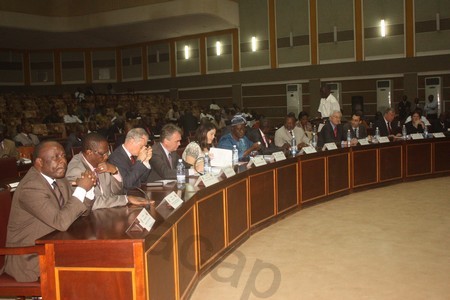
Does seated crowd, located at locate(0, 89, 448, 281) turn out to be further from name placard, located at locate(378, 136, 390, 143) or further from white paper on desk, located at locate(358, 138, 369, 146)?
name placard, located at locate(378, 136, 390, 143)

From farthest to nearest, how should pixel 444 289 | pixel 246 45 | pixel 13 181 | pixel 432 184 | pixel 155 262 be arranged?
1. pixel 246 45
2. pixel 432 184
3. pixel 13 181
4. pixel 444 289
5. pixel 155 262

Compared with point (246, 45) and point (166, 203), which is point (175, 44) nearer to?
point (246, 45)

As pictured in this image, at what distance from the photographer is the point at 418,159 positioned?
8.27 metres

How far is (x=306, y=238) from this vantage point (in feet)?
16.8

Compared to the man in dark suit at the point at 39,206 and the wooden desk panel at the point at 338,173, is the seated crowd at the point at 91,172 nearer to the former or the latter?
the man in dark suit at the point at 39,206

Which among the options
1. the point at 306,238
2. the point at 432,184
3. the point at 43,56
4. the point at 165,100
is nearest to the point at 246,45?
the point at 165,100

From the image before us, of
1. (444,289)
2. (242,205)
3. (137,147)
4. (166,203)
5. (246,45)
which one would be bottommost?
(444,289)

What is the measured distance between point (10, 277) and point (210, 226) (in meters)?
1.67

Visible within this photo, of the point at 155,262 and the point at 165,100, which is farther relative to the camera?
the point at 165,100

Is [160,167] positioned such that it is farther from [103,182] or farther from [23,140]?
[23,140]

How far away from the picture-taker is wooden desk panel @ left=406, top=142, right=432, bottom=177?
8.16 metres

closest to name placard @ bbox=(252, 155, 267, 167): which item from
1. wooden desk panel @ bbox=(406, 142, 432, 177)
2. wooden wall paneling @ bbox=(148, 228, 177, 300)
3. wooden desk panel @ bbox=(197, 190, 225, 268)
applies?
wooden desk panel @ bbox=(197, 190, 225, 268)

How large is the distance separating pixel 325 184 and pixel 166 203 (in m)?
3.93

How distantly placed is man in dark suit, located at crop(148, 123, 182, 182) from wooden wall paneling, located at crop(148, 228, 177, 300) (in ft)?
5.12
